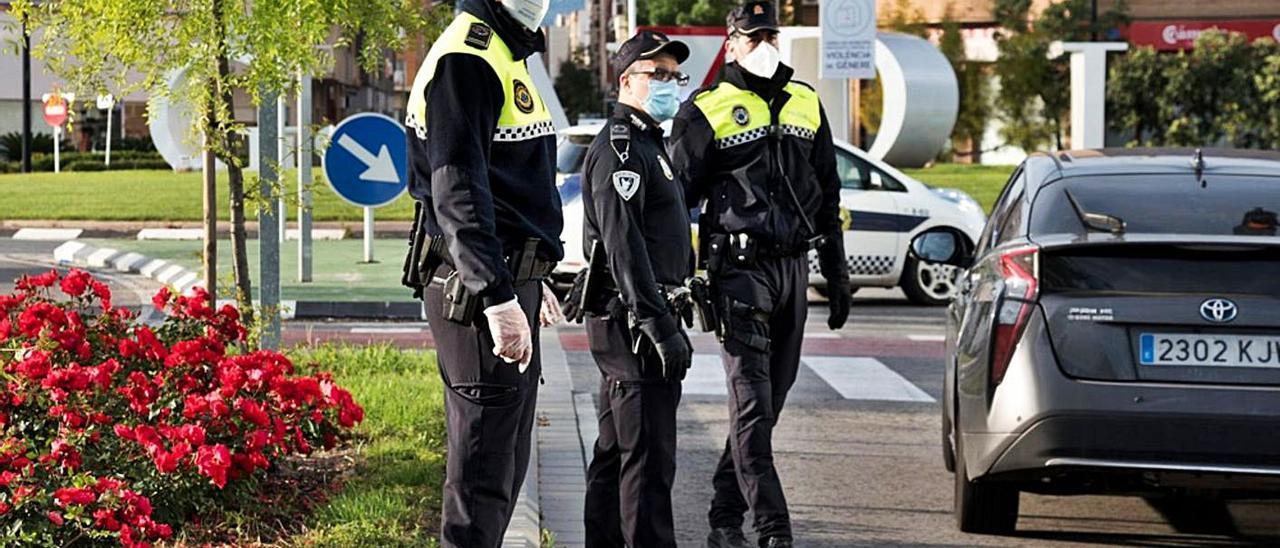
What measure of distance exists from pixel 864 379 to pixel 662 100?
257 inches

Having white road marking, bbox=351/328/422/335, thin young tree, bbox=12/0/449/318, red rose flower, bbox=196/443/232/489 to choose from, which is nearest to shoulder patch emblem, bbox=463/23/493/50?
red rose flower, bbox=196/443/232/489

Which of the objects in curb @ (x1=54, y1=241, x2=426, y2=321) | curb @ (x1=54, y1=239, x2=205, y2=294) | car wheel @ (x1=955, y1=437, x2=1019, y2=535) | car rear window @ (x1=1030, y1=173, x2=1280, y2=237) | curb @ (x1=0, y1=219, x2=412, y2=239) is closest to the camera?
car rear window @ (x1=1030, y1=173, x2=1280, y2=237)

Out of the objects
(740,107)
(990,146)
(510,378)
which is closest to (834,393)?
(740,107)

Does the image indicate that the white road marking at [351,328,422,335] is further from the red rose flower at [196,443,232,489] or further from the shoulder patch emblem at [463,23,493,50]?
the shoulder patch emblem at [463,23,493,50]

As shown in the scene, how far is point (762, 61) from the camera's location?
281 inches

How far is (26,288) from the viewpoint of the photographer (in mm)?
7945

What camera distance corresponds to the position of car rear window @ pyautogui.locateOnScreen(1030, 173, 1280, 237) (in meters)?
7.10

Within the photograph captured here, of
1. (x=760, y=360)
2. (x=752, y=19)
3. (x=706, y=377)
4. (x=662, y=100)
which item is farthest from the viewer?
(x=706, y=377)

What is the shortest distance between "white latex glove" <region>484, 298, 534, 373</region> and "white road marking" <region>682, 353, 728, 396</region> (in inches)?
278

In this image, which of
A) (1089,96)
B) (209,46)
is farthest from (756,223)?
(1089,96)

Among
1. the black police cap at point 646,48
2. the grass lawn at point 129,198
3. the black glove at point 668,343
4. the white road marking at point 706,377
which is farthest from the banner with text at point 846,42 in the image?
the black glove at point 668,343

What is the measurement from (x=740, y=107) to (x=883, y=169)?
36.9 feet

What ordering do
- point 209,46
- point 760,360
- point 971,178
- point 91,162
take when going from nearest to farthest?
1. point 760,360
2. point 209,46
3. point 971,178
4. point 91,162

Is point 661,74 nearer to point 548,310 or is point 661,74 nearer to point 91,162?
point 548,310
